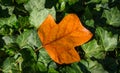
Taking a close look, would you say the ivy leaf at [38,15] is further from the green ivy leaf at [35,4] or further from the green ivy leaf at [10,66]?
the green ivy leaf at [10,66]

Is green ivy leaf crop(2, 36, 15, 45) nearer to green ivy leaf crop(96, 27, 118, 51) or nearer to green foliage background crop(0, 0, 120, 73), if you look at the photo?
green foliage background crop(0, 0, 120, 73)

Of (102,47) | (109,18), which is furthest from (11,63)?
(109,18)

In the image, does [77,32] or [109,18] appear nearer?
[77,32]

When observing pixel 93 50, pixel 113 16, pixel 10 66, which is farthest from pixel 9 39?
pixel 113 16

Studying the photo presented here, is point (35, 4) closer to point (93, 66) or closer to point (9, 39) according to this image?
point (9, 39)

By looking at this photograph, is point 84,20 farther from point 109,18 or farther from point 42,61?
point 42,61

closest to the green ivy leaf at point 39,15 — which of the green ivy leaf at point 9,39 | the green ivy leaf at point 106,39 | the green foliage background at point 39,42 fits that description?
the green foliage background at point 39,42
